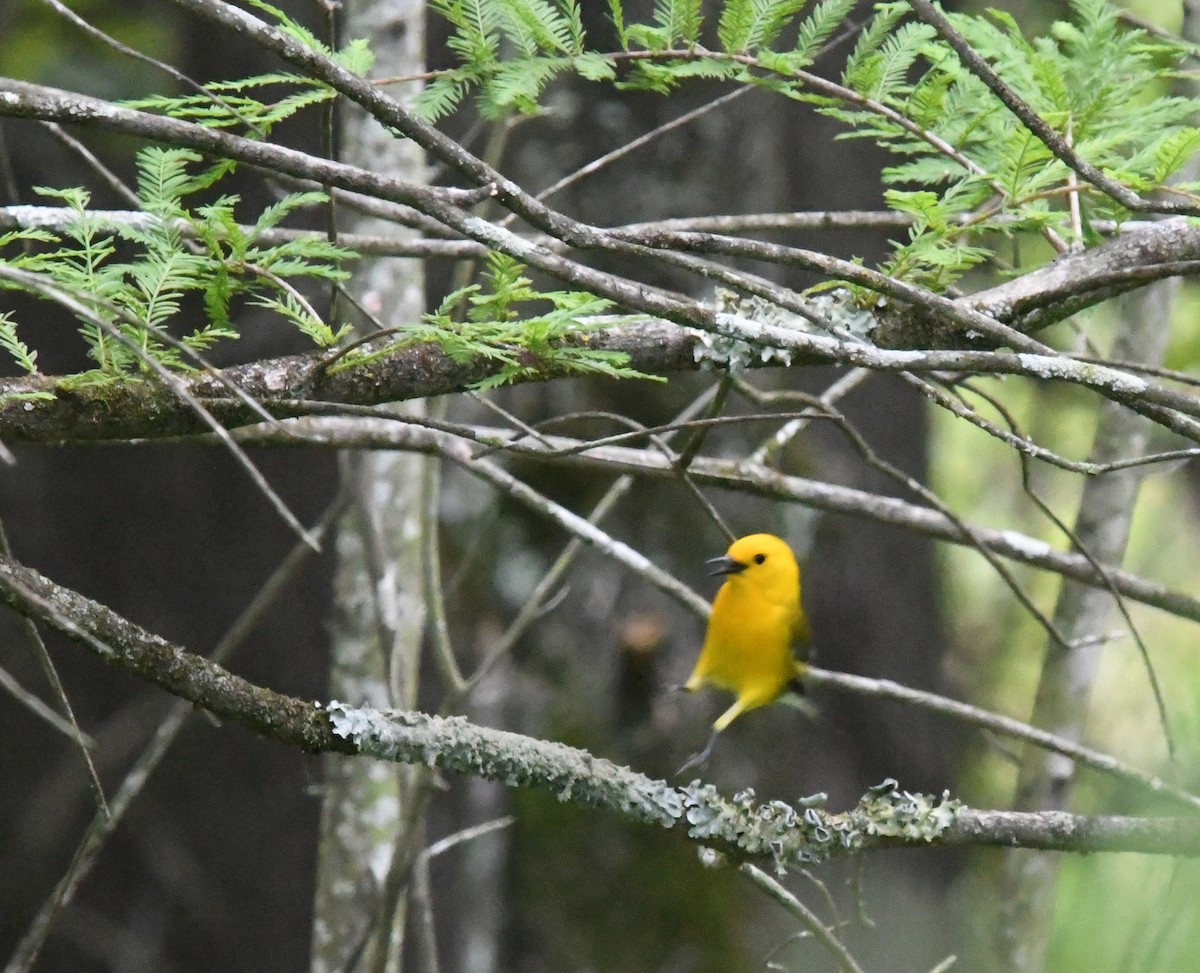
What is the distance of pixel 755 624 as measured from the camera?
349cm

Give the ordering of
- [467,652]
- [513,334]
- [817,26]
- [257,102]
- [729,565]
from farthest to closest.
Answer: [467,652] < [729,565] < [817,26] < [257,102] < [513,334]

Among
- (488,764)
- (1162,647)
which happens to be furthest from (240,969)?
(1162,647)

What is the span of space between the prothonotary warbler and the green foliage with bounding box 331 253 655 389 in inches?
71.1

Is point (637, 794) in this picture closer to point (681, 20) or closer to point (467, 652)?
point (681, 20)

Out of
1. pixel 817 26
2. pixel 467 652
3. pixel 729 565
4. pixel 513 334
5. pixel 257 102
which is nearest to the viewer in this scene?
pixel 513 334

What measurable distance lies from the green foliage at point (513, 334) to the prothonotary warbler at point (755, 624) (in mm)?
1806

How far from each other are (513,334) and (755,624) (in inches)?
81.4

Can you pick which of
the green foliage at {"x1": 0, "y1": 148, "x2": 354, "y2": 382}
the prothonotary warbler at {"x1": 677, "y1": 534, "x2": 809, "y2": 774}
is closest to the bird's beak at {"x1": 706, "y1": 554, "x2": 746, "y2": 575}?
the prothonotary warbler at {"x1": 677, "y1": 534, "x2": 809, "y2": 774}

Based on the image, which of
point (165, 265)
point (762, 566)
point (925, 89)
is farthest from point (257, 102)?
point (762, 566)

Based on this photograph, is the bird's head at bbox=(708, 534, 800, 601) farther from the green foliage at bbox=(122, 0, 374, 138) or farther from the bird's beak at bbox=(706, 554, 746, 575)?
the green foliage at bbox=(122, 0, 374, 138)

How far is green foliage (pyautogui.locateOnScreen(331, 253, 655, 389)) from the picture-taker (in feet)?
5.11

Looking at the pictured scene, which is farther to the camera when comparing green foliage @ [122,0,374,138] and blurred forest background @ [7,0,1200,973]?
blurred forest background @ [7,0,1200,973]

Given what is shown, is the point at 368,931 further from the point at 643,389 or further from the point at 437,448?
the point at 643,389

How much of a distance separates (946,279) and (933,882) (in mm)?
3525
